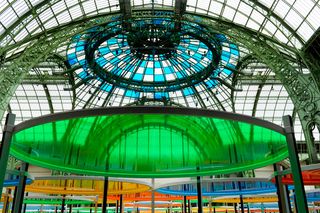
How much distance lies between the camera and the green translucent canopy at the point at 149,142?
750 cm

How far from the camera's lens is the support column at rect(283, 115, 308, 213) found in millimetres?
7132

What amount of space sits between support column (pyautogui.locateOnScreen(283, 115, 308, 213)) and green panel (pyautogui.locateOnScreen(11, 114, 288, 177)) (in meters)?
0.46

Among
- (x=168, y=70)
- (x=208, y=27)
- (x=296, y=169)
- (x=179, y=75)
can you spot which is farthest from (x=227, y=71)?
(x=296, y=169)

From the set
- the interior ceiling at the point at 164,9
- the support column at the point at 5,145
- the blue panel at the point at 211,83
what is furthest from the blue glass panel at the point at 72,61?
the support column at the point at 5,145

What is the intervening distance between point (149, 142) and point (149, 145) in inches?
15.8

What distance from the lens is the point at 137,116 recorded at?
24.7 feet

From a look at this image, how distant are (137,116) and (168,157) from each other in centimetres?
482

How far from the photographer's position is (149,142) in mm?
10414

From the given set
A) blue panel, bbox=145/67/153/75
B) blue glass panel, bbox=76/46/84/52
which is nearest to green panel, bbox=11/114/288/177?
blue glass panel, bbox=76/46/84/52

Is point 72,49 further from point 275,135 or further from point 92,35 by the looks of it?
point 275,135

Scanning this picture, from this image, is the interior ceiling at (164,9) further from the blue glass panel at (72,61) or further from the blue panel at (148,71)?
the blue panel at (148,71)

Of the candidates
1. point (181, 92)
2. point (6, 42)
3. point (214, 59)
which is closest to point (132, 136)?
point (6, 42)

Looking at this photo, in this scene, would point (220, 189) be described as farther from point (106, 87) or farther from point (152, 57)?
point (106, 87)

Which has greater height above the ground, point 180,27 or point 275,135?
point 180,27
